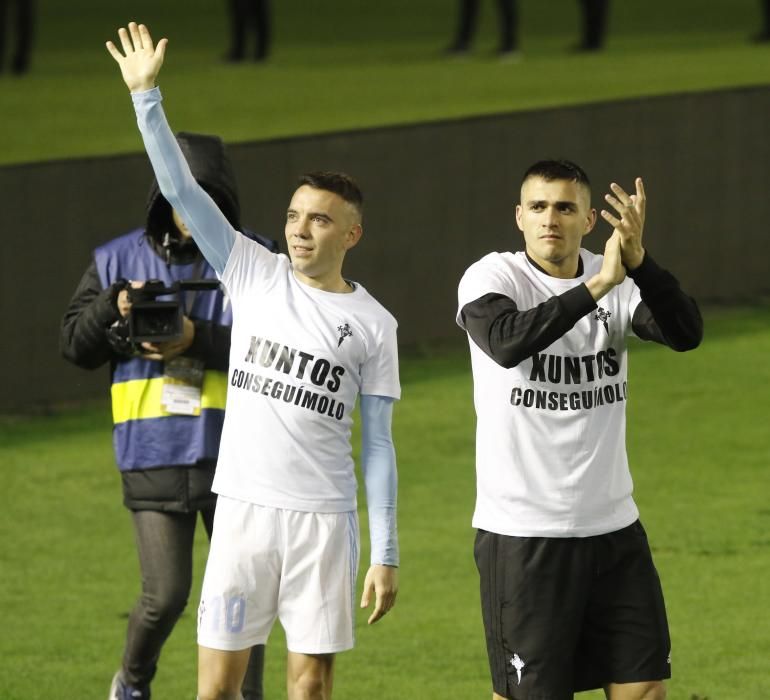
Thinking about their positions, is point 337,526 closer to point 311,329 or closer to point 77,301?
point 311,329

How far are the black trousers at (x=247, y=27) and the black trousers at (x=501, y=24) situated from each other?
211 centimetres

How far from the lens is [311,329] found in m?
5.65

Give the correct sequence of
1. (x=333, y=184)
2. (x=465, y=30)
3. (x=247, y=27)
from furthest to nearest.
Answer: (x=247, y=27) → (x=465, y=30) → (x=333, y=184)

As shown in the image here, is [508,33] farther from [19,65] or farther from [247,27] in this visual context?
[19,65]

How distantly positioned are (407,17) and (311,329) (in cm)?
2082

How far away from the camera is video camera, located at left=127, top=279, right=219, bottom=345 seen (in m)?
6.27

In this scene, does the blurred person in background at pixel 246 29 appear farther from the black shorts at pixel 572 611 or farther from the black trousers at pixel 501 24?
the black shorts at pixel 572 611

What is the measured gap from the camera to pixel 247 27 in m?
21.3

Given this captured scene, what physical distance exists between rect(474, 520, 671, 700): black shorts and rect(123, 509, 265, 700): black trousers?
119 cm

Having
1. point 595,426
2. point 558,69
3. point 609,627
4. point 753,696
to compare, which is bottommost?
point 753,696

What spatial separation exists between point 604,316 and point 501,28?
15609 mm

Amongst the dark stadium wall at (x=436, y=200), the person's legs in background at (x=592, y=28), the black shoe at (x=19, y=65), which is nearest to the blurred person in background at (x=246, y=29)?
the black shoe at (x=19, y=65)

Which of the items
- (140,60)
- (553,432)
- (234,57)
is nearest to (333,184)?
(140,60)

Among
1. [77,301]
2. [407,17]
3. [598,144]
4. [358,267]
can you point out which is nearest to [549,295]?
[77,301]
